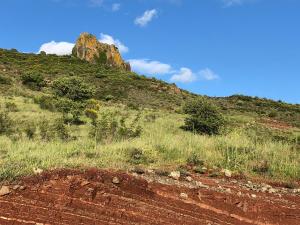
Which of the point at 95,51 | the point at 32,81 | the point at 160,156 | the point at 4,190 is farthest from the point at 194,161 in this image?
the point at 95,51

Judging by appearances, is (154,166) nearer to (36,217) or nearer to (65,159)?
(65,159)

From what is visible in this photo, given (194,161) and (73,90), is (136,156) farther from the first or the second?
(73,90)

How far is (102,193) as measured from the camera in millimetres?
7973

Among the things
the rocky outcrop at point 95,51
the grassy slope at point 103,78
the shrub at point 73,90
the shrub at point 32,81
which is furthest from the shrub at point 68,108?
the rocky outcrop at point 95,51

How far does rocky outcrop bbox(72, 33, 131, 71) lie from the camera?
6844 cm

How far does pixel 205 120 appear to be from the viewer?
21.9 meters

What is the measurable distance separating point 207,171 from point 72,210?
361cm

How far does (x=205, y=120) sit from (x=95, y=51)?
4917cm

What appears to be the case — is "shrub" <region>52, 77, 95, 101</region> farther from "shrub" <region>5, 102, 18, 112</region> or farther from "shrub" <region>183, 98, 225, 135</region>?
"shrub" <region>183, 98, 225, 135</region>

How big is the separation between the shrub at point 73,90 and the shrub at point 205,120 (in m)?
10.4

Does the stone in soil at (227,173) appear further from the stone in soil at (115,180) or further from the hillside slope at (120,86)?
the hillside slope at (120,86)

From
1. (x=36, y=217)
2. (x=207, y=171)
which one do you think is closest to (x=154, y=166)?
(x=207, y=171)

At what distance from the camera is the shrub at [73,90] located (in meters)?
31.6

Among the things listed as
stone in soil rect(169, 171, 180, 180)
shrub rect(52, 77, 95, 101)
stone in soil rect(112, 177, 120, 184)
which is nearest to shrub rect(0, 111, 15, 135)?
stone in soil rect(169, 171, 180, 180)
